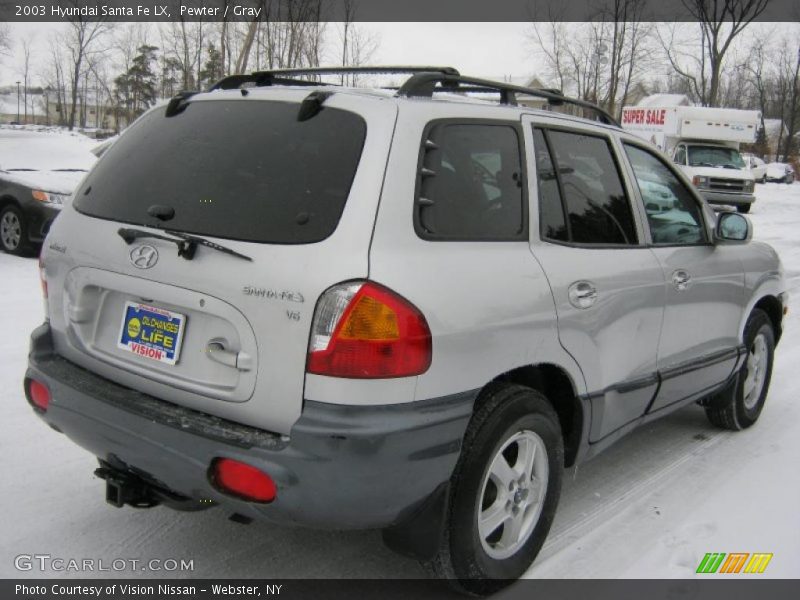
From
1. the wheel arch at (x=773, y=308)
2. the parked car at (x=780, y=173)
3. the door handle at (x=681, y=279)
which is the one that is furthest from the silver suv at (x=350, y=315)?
the parked car at (x=780, y=173)

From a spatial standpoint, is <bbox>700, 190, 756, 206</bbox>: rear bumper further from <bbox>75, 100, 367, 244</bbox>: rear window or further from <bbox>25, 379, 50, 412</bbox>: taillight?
<bbox>25, 379, 50, 412</bbox>: taillight

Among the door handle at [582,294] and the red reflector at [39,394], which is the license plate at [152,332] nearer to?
the red reflector at [39,394]

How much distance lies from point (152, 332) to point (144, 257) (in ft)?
0.87

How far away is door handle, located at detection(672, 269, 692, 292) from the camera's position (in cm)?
369

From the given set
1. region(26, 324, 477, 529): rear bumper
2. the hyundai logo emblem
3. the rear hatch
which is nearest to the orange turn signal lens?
the rear hatch

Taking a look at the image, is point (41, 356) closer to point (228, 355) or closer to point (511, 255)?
point (228, 355)

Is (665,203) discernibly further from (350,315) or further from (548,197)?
(350,315)

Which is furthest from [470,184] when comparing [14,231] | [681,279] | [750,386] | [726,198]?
[726,198]

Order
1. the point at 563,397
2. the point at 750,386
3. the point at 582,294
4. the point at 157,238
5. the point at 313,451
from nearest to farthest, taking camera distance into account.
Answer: the point at 313,451 → the point at 157,238 → the point at 582,294 → the point at 563,397 → the point at 750,386

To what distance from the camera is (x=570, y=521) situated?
3.47 metres

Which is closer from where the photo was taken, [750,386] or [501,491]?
[501,491]

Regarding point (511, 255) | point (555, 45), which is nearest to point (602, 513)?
point (511, 255)

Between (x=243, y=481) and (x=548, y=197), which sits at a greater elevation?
(x=548, y=197)

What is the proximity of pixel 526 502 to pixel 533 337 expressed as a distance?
0.69 metres
